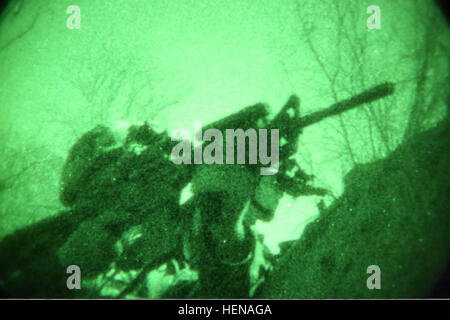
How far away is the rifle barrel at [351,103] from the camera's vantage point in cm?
198

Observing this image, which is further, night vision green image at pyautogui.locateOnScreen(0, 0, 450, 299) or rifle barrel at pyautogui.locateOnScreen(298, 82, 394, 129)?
rifle barrel at pyautogui.locateOnScreen(298, 82, 394, 129)

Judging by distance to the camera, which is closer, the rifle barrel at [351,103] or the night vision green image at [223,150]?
the night vision green image at [223,150]

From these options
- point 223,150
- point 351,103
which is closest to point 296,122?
point 351,103

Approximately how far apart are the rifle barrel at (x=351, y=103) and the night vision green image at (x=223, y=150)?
0.5 inches

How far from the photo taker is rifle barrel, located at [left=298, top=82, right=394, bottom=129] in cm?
198

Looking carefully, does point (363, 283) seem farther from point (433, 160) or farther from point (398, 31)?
point (398, 31)

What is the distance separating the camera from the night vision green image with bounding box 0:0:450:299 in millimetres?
1830

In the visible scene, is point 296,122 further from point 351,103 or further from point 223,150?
point 223,150

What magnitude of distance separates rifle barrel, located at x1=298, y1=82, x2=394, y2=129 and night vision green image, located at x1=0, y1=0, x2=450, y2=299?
1 centimetres

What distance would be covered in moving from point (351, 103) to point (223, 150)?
1236 mm

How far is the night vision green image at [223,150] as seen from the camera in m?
1.83

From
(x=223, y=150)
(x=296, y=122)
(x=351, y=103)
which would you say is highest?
(x=351, y=103)

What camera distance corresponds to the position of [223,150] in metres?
1.94
